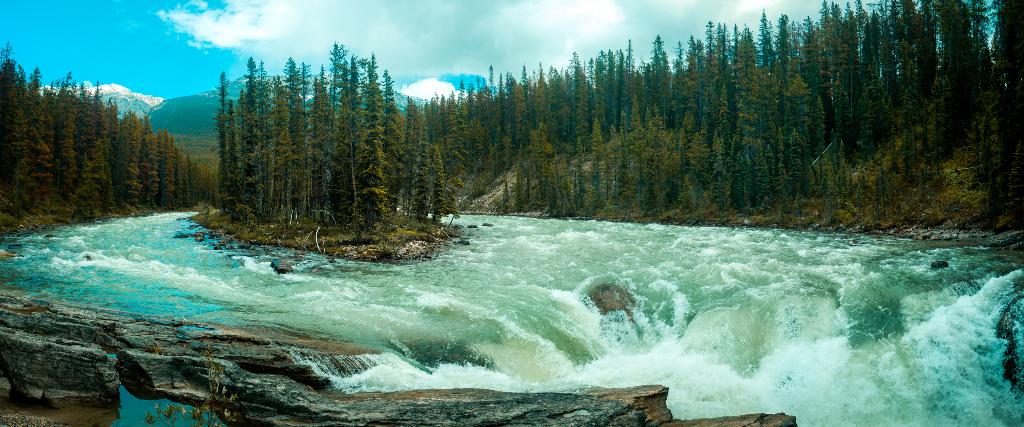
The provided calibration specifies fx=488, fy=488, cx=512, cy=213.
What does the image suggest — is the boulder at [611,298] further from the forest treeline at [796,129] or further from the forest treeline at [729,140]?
the forest treeline at [796,129]

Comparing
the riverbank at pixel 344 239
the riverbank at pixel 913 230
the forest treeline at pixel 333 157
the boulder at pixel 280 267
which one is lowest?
the riverbank at pixel 913 230

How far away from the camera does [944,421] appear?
10.1m

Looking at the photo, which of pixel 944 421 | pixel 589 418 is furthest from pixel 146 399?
pixel 944 421

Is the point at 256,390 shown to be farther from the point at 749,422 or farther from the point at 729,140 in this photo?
the point at 729,140

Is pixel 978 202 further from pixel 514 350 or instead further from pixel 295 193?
pixel 295 193

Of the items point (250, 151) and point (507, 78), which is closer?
point (250, 151)

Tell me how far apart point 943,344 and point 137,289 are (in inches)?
976

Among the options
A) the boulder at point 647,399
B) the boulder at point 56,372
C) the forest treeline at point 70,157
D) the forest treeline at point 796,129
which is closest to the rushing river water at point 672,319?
the boulder at point 647,399

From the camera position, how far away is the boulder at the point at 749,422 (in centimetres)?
789

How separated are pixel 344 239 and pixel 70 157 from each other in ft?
195

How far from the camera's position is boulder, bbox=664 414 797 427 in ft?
25.9

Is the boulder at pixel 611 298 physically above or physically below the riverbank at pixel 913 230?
below

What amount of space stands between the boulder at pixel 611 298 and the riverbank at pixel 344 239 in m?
14.6

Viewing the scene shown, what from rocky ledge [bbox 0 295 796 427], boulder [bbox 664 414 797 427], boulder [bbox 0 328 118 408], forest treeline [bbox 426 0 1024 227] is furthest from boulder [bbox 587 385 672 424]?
forest treeline [bbox 426 0 1024 227]
